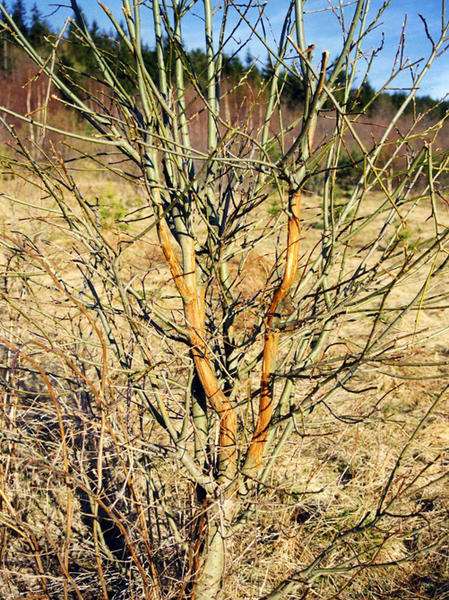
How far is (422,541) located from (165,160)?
2.74 metres

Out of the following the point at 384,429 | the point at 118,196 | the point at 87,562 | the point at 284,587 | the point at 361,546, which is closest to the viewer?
the point at 284,587

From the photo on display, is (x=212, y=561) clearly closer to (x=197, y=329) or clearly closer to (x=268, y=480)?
(x=268, y=480)

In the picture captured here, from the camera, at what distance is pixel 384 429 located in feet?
14.7

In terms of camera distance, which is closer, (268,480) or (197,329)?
(197,329)

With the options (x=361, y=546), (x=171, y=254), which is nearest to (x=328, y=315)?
(x=171, y=254)

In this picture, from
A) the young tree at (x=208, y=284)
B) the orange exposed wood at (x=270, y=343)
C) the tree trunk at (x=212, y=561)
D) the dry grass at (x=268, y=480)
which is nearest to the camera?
the young tree at (x=208, y=284)

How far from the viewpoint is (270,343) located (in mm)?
2012

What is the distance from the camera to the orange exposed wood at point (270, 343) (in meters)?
1.91

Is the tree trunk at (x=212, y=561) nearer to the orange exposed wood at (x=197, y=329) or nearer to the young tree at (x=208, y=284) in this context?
the young tree at (x=208, y=284)

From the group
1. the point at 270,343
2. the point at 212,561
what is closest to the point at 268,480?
the point at 212,561

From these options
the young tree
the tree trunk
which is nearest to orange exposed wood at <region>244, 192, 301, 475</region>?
the young tree

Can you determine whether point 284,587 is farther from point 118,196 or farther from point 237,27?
point 118,196

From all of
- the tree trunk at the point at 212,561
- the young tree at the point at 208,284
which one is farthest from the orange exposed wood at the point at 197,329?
the tree trunk at the point at 212,561

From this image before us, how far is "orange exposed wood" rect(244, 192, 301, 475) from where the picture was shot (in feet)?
6.28
